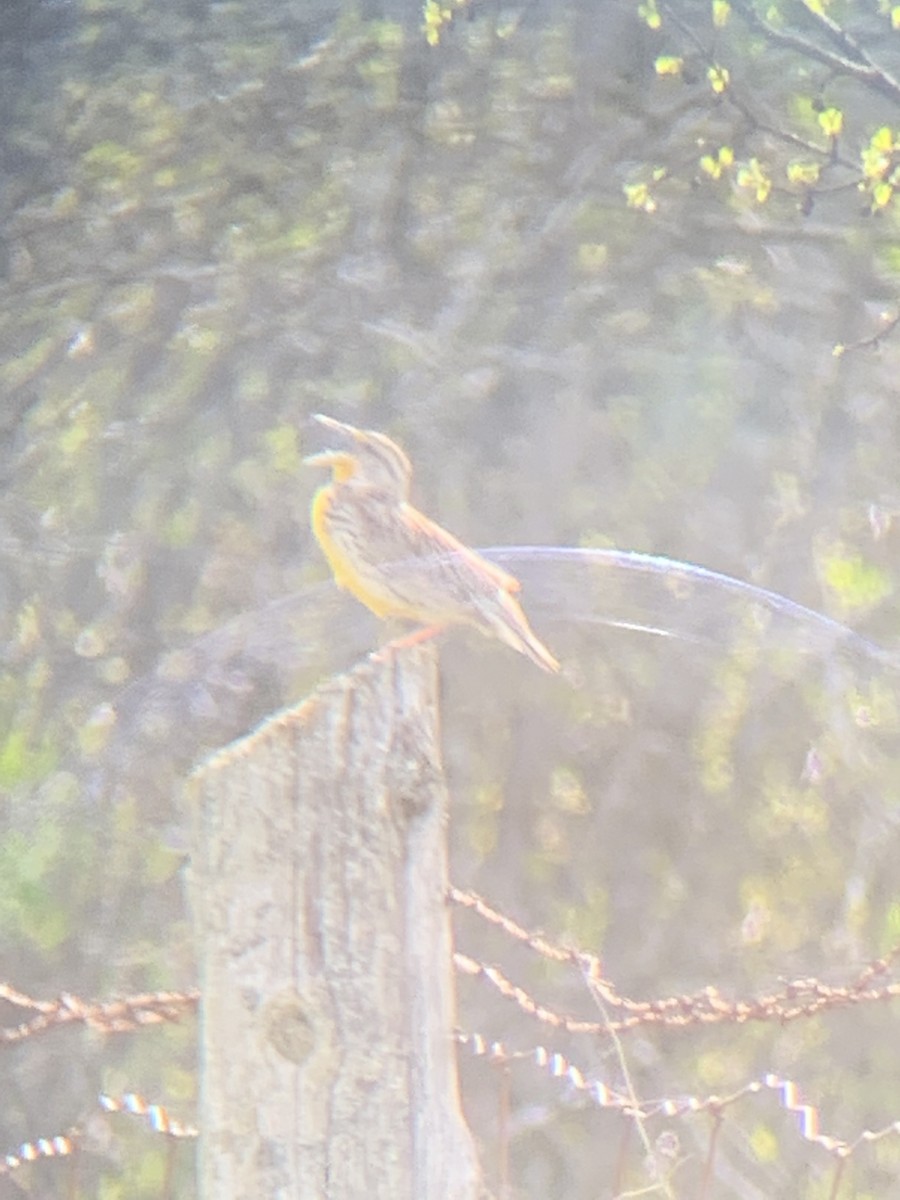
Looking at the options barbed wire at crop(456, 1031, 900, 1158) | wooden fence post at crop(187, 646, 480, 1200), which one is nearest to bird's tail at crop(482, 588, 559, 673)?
barbed wire at crop(456, 1031, 900, 1158)

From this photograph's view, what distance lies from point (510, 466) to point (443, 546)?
0.29ft

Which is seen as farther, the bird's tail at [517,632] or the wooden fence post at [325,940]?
the bird's tail at [517,632]

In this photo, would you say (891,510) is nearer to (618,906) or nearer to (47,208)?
(618,906)

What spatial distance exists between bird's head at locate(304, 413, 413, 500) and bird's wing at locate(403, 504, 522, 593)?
0.07 ft

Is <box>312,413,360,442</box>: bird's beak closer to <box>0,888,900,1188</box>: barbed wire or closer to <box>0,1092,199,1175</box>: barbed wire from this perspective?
<box>0,888,900,1188</box>: barbed wire

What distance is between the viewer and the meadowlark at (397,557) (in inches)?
44.7

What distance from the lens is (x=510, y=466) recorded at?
1184mm

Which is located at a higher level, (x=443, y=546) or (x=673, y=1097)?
(x=443, y=546)

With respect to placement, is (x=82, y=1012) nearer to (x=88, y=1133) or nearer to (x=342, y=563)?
(x=88, y=1133)

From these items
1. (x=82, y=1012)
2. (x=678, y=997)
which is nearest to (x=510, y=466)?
(x=678, y=997)

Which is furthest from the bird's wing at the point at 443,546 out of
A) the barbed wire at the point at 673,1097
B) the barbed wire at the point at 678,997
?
the barbed wire at the point at 673,1097

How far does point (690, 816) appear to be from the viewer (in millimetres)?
1157

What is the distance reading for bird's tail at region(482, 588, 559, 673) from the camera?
116 centimetres

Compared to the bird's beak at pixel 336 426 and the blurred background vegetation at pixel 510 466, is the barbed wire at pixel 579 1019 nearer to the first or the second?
the blurred background vegetation at pixel 510 466
